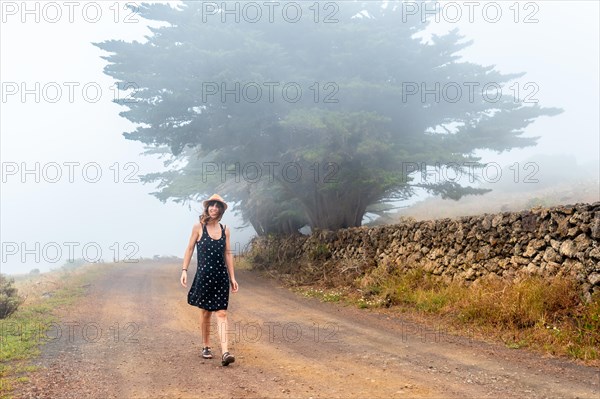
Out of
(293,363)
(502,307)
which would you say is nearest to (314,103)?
(502,307)

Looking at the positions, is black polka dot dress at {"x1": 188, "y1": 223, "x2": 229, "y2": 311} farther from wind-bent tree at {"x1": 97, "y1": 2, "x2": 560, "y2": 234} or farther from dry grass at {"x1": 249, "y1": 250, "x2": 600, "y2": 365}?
wind-bent tree at {"x1": 97, "y1": 2, "x2": 560, "y2": 234}

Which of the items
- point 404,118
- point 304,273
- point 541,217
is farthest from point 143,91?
point 541,217

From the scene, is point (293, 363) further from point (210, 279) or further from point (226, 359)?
point (210, 279)

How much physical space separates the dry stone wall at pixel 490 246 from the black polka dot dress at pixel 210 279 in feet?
18.7

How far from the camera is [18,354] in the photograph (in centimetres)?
676

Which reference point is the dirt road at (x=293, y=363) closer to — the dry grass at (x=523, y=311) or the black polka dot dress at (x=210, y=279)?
the dry grass at (x=523, y=311)

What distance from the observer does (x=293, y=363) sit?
6008 mm

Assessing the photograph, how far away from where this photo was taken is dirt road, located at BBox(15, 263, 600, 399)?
15.9 ft

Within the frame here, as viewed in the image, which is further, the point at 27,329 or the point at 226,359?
the point at 27,329

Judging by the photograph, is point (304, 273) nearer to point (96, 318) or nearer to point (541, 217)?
point (96, 318)

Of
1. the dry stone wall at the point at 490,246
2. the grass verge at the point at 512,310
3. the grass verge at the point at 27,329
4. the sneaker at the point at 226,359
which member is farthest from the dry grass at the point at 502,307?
the grass verge at the point at 27,329

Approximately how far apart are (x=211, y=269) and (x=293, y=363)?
1710mm

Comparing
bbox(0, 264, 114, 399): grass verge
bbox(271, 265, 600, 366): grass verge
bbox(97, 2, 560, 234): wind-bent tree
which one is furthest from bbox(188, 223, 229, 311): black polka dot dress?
bbox(97, 2, 560, 234): wind-bent tree

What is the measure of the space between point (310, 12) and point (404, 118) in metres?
6.02
